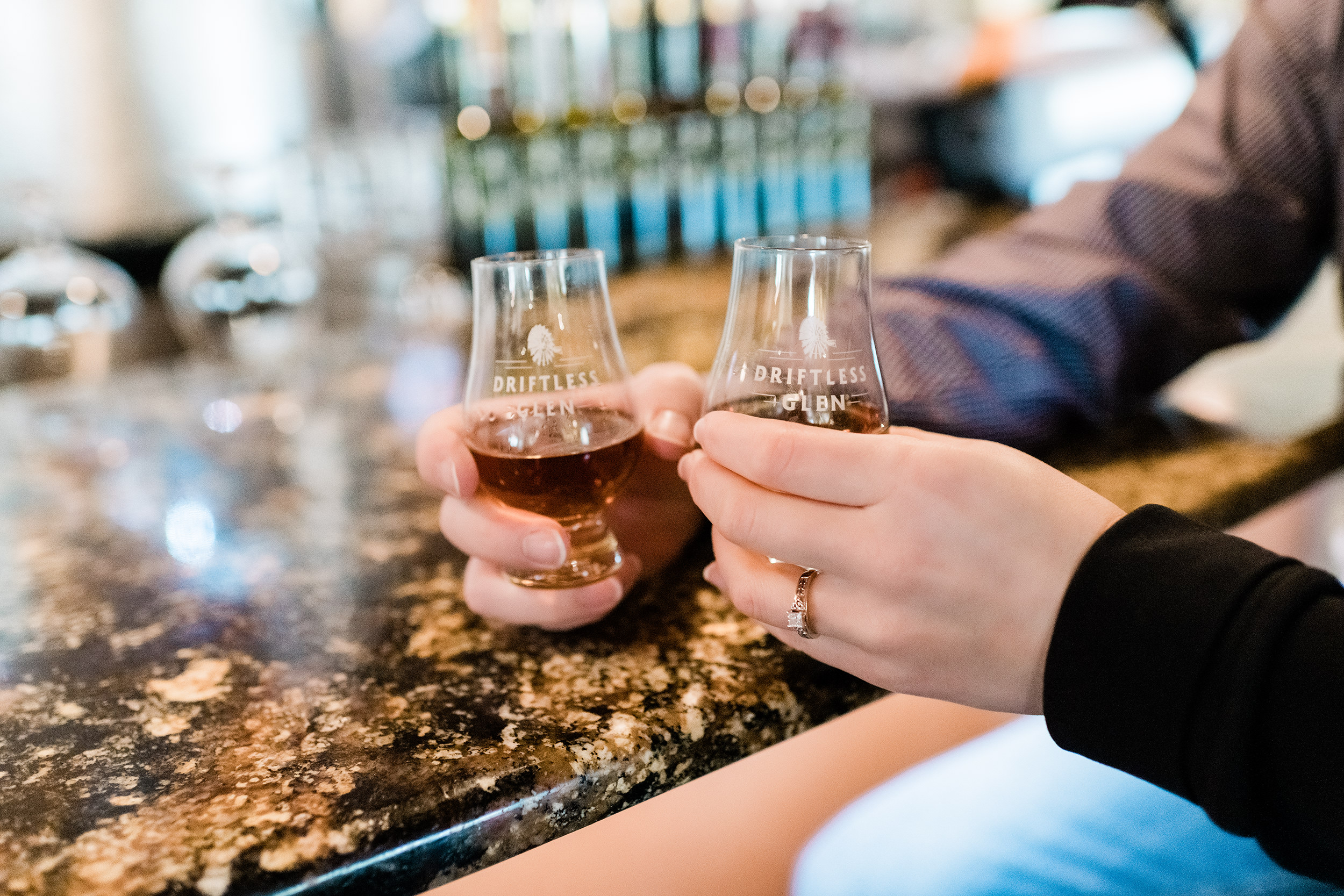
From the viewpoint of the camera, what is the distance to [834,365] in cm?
57

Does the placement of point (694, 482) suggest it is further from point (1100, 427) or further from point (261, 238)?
point (261, 238)

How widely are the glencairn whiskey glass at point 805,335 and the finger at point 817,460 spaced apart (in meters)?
0.06

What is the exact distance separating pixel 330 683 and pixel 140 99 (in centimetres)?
204

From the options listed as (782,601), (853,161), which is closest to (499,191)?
(853,161)

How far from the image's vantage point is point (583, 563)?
0.68 meters

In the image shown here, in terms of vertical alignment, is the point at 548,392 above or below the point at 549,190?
below

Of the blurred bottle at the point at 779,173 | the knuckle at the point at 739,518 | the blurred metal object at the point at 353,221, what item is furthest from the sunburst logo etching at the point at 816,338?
the blurred bottle at the point at 779,173

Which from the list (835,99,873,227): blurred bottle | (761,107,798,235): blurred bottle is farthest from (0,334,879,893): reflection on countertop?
(835,99,873,227): blurred bottle

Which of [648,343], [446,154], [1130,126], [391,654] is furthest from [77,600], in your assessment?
[1130,126]

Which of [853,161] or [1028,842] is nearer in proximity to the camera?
[1028,842]

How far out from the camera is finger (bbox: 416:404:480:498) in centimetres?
66

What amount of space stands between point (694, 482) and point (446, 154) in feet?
6.10

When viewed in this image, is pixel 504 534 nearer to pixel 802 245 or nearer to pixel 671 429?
pixel 671 429

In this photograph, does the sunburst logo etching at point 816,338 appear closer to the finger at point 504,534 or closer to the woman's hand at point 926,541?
the woman's hand at point 926,541
